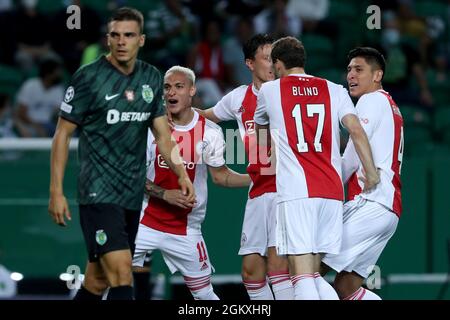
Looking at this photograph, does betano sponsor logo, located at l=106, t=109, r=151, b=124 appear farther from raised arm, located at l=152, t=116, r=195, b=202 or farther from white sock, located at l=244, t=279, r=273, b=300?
white sock, located at l=244, t=279, r=273, b=300

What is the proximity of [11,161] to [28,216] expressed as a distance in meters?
0.55

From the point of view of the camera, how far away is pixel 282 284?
8.91m

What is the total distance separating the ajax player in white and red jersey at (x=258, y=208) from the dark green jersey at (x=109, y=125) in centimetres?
133

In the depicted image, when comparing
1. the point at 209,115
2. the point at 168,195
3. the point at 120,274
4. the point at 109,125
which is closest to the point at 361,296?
the point at 168,195

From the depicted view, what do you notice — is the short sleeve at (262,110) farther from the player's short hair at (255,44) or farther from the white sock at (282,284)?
the white sock at (282,284)

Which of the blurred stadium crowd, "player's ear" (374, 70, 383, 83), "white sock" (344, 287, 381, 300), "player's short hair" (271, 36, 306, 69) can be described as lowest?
"white sock" (344, 287, 381, 300)

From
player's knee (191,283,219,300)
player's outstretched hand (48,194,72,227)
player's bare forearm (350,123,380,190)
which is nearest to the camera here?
player's outstretched hand (48,194,72,227)

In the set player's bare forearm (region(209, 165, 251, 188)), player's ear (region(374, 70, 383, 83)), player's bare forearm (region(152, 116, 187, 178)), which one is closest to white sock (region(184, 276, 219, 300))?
player's bare forearm (region(209, 165, 251, 188))

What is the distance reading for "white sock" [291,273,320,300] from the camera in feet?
26.3

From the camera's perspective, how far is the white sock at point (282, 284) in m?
8.91

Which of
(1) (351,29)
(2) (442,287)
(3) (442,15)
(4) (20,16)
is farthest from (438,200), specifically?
(4) (20,16)

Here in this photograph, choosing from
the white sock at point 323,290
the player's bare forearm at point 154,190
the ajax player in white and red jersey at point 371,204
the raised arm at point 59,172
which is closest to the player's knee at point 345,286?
the ajax player in white and red jersey at point 371,204

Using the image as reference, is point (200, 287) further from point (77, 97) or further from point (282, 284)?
point (77, 97)

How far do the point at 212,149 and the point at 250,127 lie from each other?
1.15 feet
